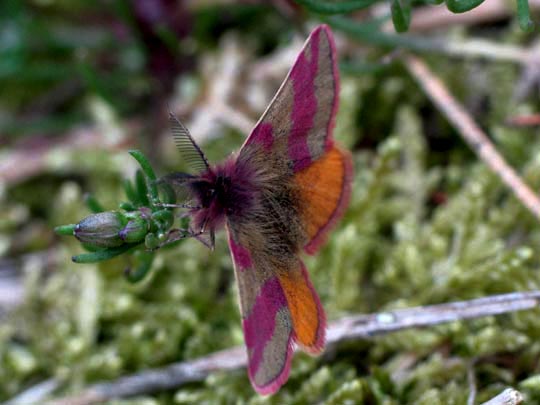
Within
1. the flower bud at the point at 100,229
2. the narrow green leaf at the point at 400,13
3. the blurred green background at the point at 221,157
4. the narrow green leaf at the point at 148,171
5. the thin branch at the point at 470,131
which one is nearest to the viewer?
the flower bud at the point at 100,229

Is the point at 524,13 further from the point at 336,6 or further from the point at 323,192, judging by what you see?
the point at 323,192

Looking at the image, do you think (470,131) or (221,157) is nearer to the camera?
(470,131)

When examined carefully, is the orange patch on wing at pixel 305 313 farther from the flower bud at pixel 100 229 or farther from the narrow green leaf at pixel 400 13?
the narrow green leaf at pixel 400 13

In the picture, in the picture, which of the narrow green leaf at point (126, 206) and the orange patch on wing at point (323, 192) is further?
the orange patch on wing at point (323, 192)

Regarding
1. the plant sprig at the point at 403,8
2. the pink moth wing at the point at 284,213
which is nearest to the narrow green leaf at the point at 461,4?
the plant sprig at the point at 403,8

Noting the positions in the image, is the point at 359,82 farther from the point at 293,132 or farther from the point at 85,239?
the point at 85,239

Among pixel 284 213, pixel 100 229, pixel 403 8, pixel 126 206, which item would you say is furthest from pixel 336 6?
pixel 100 229
